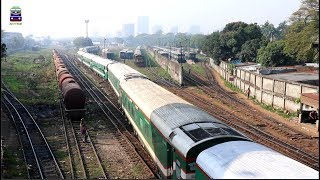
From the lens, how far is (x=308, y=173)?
26.3 ft

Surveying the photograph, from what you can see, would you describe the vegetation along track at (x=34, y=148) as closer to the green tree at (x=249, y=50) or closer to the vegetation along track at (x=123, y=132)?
the vegetation along track at (x=123, y=132)

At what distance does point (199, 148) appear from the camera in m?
10.9

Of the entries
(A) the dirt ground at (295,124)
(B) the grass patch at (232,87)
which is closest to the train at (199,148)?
(A) the dirt ground at (295,124)

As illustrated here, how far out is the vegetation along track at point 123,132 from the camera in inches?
729

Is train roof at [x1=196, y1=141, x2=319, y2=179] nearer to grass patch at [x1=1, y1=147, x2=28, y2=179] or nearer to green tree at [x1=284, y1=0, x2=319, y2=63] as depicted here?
grass patch at [x1=1, y1=147, x2=28, y2=179]

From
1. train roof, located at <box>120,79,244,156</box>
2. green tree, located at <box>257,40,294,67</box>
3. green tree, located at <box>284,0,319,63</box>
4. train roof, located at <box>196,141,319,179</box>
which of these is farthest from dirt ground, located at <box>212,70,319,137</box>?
train roof, located at <box>196,141,319,179</box>

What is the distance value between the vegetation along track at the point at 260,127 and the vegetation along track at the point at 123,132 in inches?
324

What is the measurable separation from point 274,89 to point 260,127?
28.1 feet

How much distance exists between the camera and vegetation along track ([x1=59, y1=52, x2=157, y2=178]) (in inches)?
729

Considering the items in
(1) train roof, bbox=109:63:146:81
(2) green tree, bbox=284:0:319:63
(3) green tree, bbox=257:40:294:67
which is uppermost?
(2) green tree, bbox=284:0:319:63

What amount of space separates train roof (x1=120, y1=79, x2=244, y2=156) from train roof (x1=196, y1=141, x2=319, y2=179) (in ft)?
3.93

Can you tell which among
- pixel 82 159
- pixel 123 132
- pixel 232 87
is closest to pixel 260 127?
pixel 123 132

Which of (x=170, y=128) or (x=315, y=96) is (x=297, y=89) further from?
(x=170, y=128)

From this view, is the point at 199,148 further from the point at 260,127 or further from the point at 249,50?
the point at 249,50
